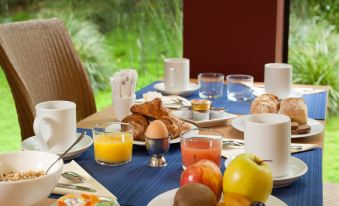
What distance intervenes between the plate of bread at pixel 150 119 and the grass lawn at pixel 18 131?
202cm

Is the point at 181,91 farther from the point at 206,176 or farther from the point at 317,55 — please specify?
the point at 317,55

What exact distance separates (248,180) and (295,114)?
0.63 meters

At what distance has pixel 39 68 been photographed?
229 cm

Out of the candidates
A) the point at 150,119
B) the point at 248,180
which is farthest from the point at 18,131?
the point at 248,180

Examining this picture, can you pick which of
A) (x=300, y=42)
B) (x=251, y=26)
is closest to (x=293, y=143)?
(x=251, y=26)

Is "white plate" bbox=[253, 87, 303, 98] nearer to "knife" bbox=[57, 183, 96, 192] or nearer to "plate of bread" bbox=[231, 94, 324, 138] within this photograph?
"plate of bread" bbox=[231, 94, 324, 138]

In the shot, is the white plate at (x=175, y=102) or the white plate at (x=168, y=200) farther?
the white plate at (x=175, y=102)

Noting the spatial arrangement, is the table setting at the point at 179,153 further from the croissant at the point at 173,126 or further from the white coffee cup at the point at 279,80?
the white coffee cup at the point at 279,80

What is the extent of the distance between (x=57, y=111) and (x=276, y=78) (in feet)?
3.05

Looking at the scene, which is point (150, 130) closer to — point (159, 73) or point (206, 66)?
point (206, 66)

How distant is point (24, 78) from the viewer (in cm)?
218

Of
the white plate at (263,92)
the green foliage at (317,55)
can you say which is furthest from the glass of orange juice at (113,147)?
the green foliage at (317,55)

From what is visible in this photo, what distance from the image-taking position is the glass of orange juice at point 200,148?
4.50ft

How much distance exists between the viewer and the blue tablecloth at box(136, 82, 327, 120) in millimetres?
1938
